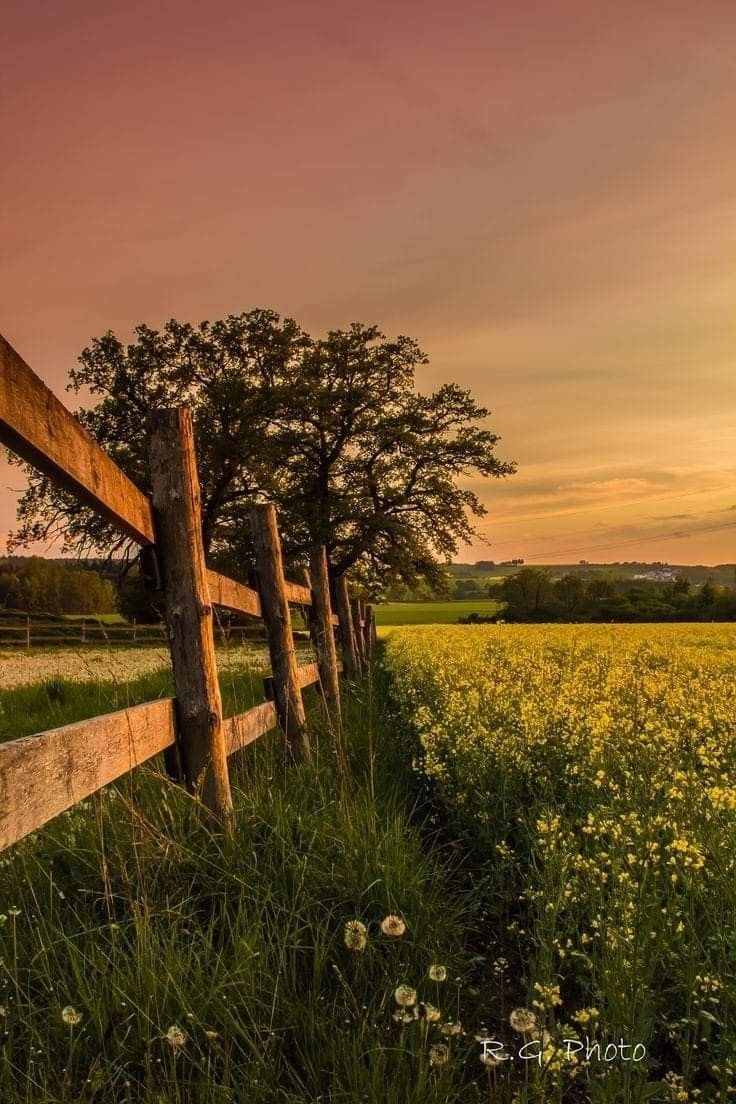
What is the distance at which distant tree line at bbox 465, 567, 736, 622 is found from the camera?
61.6m

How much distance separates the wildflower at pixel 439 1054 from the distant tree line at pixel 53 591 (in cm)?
317

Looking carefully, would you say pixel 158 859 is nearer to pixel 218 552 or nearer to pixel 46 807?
pixel 46 807

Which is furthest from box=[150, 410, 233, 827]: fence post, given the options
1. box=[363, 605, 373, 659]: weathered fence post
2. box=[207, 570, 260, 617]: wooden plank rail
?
box=[363, 605, 373, 659]: weathered fence post

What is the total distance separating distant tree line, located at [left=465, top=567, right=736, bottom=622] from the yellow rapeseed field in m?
55.7

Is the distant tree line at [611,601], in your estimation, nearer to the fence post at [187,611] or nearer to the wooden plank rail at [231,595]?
the wooden plank rail at [231,595]

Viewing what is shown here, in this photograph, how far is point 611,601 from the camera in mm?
67750

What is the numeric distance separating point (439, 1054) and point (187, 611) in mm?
2271

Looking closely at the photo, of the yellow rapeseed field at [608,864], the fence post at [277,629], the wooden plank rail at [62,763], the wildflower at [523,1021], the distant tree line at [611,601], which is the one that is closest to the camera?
the wildflower at [523,1021]

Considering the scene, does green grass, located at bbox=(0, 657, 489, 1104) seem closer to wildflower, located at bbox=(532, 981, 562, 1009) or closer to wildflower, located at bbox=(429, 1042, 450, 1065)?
wildflower, located at bbox=(429, 1042, 450, 1065)

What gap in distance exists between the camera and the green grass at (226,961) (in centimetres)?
225

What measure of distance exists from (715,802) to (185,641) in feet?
8.18

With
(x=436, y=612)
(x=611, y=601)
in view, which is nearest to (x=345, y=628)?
(x=611, y=601)

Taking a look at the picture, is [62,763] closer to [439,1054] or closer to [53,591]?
[439,1054]

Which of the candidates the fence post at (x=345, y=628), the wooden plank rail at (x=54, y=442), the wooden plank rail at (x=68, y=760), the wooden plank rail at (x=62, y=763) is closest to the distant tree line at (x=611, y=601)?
the fence post at (x=345, y=628)
